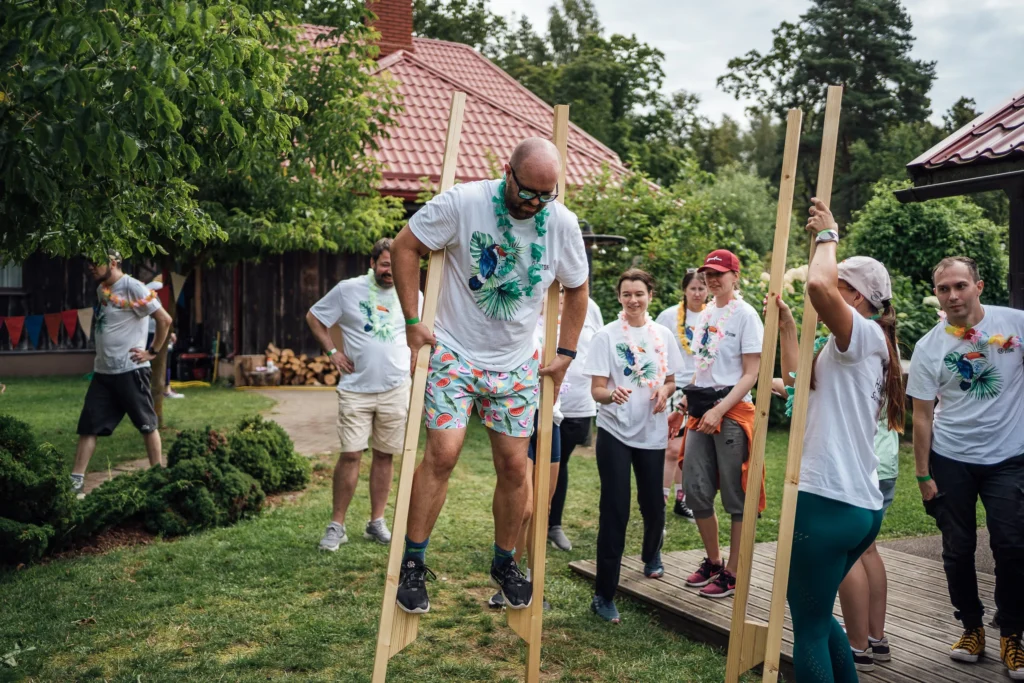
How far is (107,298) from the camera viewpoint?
8.43 metres

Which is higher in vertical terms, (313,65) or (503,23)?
(503,23)

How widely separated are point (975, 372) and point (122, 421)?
11.1 meters

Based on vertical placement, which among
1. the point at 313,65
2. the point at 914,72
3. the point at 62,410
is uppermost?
the point at 914,72

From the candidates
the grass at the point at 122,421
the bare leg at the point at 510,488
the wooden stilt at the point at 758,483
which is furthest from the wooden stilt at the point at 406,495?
the grass at the point at 122,421

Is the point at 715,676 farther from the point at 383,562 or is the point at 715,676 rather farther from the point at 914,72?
the point at 914,72

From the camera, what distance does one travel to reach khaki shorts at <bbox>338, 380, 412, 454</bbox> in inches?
281

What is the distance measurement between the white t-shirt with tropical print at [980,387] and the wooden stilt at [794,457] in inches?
54.7

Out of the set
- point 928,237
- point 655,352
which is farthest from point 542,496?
point 928,237

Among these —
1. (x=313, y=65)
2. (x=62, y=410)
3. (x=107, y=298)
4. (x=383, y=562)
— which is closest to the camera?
(x=383, y=562)

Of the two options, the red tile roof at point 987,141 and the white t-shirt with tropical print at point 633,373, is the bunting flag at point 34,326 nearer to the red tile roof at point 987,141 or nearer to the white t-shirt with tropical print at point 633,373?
the white t-shirt with tropical print at point 633,373

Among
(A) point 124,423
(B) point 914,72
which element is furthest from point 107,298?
(B) point 914,72

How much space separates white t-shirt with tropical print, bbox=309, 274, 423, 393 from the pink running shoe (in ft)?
8.68

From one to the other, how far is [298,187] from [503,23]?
31.6 meters

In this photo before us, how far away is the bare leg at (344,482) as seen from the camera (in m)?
7.14
